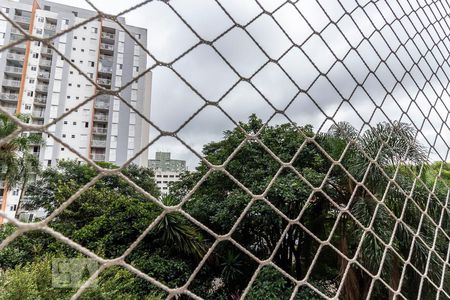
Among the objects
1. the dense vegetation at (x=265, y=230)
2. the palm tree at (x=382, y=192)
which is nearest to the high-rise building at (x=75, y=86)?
the dense vegetation at (x=265, y=230)

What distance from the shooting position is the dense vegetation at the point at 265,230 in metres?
1.70

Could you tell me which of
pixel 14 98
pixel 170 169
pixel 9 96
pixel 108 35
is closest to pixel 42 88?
pixel 14 98

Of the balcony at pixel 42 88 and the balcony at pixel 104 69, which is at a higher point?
the balcony at pixel 104 69

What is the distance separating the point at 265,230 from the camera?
3.05m

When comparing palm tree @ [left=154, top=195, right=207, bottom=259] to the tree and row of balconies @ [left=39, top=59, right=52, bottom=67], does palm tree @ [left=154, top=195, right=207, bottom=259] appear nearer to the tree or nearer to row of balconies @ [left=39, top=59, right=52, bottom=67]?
the tree

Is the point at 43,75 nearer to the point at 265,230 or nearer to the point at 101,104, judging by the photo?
the point at 101,104

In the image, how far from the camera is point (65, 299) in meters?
1.50

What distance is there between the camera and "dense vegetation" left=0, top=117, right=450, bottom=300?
1702mm

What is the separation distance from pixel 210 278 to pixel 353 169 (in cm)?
182

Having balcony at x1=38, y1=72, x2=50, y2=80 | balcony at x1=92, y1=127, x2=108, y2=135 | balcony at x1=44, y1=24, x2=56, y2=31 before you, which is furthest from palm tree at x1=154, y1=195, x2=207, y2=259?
balcony at x1=44, y1=24, x2=56, y2=31

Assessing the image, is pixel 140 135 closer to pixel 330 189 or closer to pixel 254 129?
pixel 254 129

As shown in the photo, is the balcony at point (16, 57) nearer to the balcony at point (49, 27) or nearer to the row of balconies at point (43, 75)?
the row of balconies at point (43, 75)

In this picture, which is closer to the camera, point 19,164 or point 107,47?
point 19,164

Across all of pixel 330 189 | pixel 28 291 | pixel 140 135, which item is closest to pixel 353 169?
pixel 330 189
